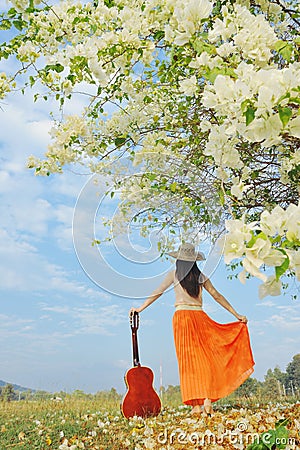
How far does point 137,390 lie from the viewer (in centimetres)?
443

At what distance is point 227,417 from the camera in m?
4.09

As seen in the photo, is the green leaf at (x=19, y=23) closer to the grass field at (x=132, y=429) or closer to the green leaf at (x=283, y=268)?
the green leaf at (x=283, y=268)

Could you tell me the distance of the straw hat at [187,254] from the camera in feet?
11.7

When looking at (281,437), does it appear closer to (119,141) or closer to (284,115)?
(284,115)

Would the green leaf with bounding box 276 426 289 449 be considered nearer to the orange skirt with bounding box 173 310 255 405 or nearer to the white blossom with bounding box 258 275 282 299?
the white blossom with bounding box 258 275 282 299

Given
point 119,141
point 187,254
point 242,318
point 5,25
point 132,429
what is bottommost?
point 132,429

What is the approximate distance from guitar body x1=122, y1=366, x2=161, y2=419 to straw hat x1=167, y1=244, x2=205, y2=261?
124cm

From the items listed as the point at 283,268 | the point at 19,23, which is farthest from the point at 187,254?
the point at 283,268

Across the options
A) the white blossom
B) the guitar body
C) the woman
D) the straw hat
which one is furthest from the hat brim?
the white blossom

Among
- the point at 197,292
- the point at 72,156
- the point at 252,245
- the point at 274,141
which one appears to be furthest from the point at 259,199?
the point at 252,245

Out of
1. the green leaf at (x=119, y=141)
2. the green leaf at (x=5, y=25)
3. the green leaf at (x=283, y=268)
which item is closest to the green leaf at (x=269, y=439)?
the green leaf at (x=283, y=268)

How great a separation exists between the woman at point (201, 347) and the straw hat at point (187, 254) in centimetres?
36

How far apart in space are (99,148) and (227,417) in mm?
2376

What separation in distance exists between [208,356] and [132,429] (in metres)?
0.87
